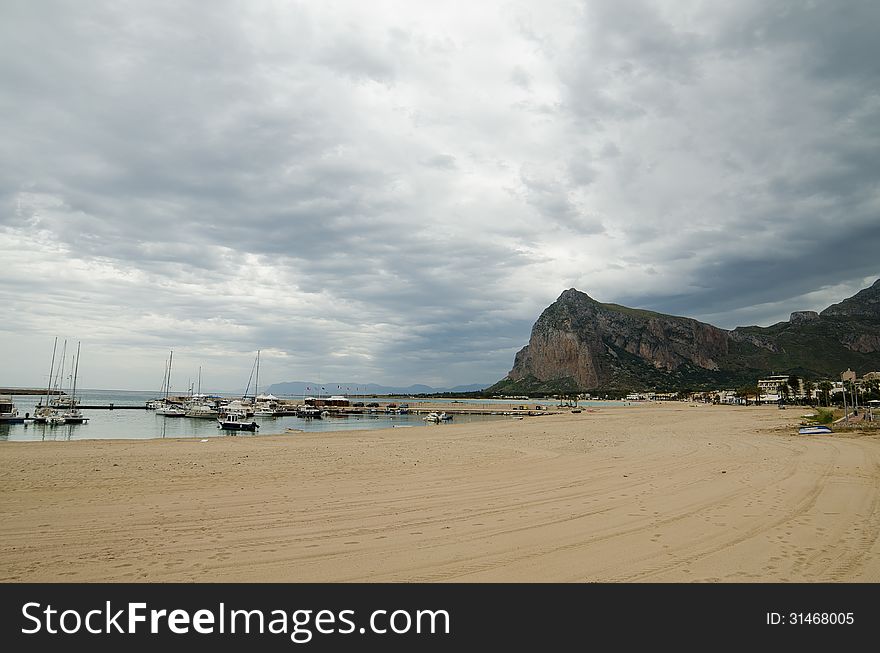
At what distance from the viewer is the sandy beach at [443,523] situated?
5.93 m

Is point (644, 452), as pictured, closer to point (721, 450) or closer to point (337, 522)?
point (721, 450)

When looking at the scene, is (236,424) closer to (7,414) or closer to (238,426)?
(238,426)

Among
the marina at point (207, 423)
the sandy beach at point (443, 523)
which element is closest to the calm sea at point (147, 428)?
the marina at point (207, 423)

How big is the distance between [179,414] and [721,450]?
77611mm

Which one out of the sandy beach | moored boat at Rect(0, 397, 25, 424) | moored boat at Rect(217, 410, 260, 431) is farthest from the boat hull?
the sandy beach

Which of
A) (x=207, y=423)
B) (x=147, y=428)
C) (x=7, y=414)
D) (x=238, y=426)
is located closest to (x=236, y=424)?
(x=238, y=426)

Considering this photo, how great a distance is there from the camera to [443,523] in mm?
8070

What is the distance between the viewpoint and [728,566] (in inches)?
242

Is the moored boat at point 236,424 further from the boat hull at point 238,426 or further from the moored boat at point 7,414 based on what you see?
the moored boat at point 7,414

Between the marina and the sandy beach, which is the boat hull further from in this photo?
the sandy beach

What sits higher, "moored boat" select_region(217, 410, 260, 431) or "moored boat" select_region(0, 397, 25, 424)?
"moored boat" select_region(0, 397, 25, 424)

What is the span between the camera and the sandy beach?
5.93 metres
